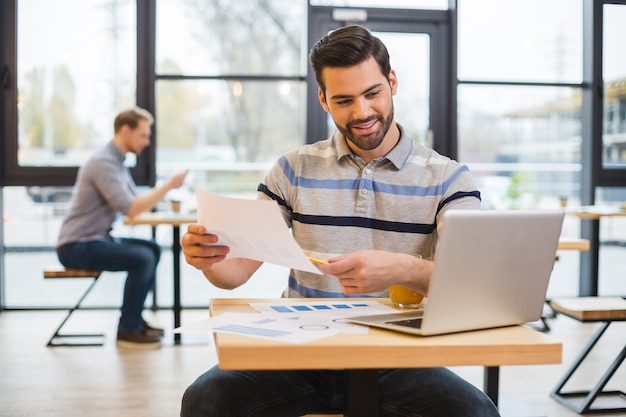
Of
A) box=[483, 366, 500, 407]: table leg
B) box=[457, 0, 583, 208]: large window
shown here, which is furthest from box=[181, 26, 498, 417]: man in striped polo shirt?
box=[457, 0, 583, 208]: large window

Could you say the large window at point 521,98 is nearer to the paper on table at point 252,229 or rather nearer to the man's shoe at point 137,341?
the man's shoe at point 137,341

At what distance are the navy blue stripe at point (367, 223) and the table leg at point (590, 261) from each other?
3.52 meters

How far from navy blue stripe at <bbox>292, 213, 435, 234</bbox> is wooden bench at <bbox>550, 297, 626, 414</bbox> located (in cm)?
142

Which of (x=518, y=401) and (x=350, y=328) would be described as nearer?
(x=350, y=328)

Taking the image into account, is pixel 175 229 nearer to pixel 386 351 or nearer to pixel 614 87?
pixel 386 351

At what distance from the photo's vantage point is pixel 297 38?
17.4 ft

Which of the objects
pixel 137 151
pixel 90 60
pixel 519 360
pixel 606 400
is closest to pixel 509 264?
pixel 519 360

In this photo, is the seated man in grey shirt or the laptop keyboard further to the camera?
the seated man in grey shirt

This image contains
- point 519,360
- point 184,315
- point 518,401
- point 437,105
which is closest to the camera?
point 519,360

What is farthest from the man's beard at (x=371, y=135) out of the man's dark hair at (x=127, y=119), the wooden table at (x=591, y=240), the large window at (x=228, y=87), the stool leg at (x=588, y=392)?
the large window at (x=228, y=87)

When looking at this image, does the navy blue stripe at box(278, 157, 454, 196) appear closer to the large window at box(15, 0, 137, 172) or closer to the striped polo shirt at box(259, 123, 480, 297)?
the striped polo shirt at box(259, 123, 480, 297)

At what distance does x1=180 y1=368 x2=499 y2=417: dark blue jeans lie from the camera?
1.45 meters

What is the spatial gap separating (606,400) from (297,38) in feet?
10.7

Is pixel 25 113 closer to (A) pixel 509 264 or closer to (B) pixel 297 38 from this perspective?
(B) pixel 297 38
